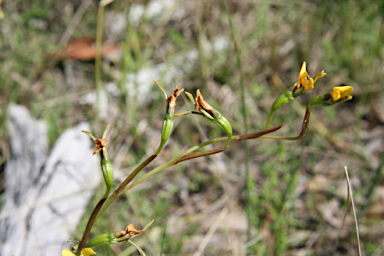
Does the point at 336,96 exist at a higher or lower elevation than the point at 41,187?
higher

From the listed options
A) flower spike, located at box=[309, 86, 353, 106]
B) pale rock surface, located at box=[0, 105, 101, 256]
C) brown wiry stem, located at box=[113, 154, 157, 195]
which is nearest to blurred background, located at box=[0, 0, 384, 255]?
pale rock surface, located at box=[0, 105, 101, 256]

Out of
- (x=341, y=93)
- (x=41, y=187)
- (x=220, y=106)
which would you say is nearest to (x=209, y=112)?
(x=341, y=93)

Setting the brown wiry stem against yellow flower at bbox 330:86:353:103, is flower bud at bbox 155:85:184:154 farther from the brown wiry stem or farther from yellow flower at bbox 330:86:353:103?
yellow flower at bbox 330:86:353:103

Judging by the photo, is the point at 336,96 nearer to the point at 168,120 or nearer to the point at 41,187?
the point at 168,120

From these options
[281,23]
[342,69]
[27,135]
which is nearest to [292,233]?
[342,69]

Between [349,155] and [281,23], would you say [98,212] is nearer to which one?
[349,155]

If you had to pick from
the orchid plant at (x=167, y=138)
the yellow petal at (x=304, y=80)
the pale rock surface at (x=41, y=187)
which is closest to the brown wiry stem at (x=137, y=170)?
the orchid plant at (x=167, y=138)

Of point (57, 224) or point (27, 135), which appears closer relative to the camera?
point (57, 224)
